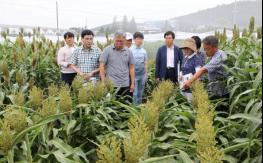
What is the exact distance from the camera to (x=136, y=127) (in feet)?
5.76

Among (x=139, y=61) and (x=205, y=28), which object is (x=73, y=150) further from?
(x=205, y=28)

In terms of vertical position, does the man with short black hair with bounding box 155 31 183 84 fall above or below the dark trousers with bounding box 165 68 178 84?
above

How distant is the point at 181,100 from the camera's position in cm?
379

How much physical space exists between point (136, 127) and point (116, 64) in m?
2.66

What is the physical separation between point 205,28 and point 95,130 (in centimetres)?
861

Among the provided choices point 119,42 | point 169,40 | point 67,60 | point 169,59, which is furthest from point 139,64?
point 119,42

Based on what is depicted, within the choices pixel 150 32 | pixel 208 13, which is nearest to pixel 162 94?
pixel 150 32

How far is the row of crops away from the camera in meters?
1.82

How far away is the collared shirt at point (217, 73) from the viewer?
3490mm

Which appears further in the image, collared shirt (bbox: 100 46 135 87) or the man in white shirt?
the man in white shirt

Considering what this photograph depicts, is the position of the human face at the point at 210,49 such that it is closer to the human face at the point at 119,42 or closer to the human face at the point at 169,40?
the human face at the point at 119,42

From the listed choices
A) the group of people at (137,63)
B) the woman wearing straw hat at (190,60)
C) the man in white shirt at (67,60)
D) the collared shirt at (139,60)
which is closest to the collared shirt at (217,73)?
the group of people at (137,63)

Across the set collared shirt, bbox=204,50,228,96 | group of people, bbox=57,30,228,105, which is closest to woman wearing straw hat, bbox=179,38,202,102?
group of people, bbox=57,30,228,105

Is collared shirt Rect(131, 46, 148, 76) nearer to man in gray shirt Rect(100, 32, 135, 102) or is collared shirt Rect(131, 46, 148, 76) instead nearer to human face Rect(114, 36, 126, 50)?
man in gray shirt Rect(100, 32, 135, 102)
